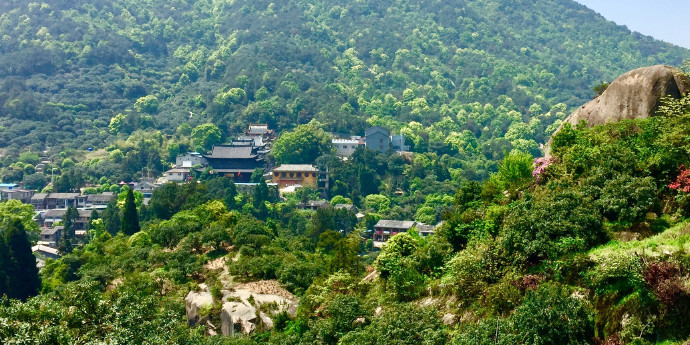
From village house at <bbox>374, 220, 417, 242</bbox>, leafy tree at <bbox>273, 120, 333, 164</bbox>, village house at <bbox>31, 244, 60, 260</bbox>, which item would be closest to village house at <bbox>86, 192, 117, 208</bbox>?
village house at <bbox>31, 244, 60, 260</bbox>

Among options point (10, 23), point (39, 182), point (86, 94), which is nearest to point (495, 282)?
point (39, 182)

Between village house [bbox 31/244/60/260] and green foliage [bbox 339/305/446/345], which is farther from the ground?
green foliage [bbox 339/305/446/345]

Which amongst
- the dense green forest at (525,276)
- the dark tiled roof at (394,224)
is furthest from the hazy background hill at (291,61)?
the dense green forest at (525,276)

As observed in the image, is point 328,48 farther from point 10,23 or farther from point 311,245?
point 311,245

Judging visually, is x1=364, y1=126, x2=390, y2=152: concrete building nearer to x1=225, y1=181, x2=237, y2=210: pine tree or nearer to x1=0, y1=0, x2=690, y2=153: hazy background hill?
A: x1=0, y1=0, x2=690, y2=153: hazy background hill

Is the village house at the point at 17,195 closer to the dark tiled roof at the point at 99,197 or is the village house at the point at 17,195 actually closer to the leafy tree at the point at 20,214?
the dark tiled roof at the point at 99,197

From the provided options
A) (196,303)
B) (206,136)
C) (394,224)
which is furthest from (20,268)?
(206,136)

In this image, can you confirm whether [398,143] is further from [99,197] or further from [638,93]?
[638,93]
